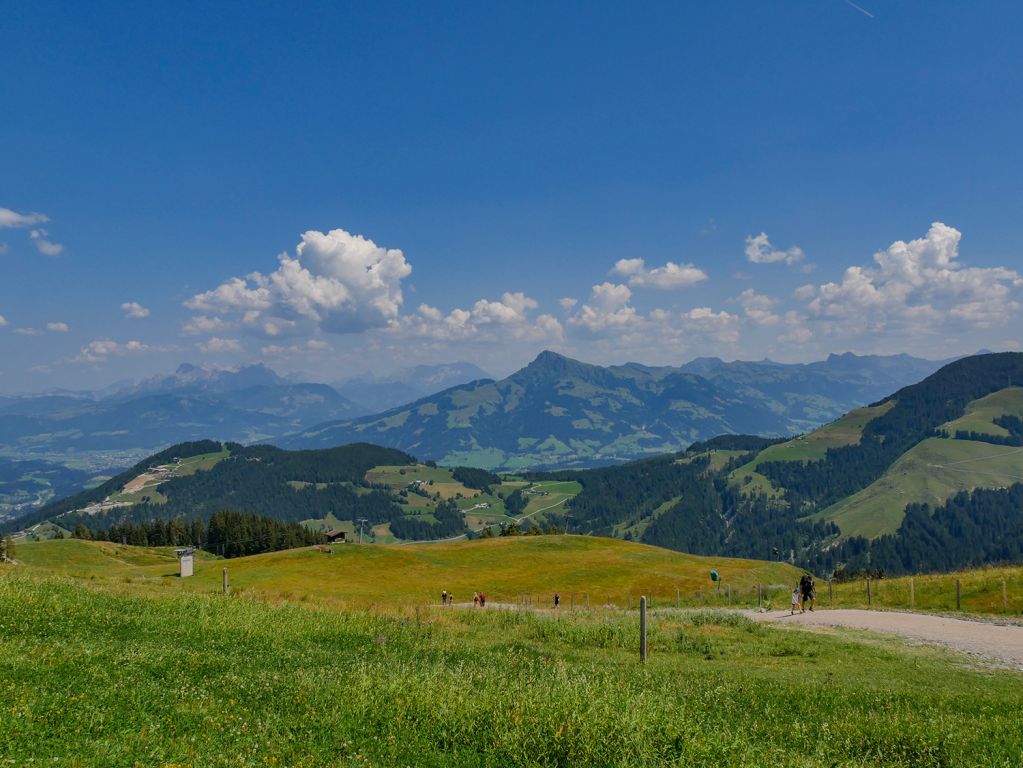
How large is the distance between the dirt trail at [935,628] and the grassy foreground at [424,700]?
3226mm

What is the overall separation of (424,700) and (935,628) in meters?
34.1

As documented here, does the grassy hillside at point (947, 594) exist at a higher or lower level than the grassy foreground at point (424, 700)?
lower

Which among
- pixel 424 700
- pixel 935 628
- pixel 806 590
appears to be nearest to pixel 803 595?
pixel 806 590

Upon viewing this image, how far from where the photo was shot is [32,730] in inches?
420

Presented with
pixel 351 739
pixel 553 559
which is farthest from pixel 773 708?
pixel 553 559

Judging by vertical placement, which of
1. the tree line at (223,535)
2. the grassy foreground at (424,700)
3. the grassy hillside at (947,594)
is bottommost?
the tree line at (223,535)

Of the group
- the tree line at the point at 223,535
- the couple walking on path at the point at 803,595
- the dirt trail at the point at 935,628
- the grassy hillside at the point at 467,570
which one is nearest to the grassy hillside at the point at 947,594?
the couple walking on path at the point at 803,595

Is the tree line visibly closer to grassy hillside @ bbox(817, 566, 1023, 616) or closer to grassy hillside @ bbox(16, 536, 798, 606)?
grassy hillside @ bbox(16, 536, 798, 606)

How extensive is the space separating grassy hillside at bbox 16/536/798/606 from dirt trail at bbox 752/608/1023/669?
16896mm

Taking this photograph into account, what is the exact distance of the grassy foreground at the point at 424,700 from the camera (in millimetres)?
10992

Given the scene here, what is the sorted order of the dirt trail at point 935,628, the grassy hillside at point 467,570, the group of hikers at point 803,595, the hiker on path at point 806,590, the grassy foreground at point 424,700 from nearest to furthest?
the grassy foreground at point 424,700 → the dirt trail at point 935,628 → the group of hikers at point 803,595 → the hiker on path at point 806,590 → the grassy hillside at point 467,570

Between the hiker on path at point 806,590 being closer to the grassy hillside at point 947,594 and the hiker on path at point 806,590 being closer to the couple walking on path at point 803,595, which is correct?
the couple walking on path at point 803,595

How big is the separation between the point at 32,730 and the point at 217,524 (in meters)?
170

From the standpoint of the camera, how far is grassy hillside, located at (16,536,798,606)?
6881cm
